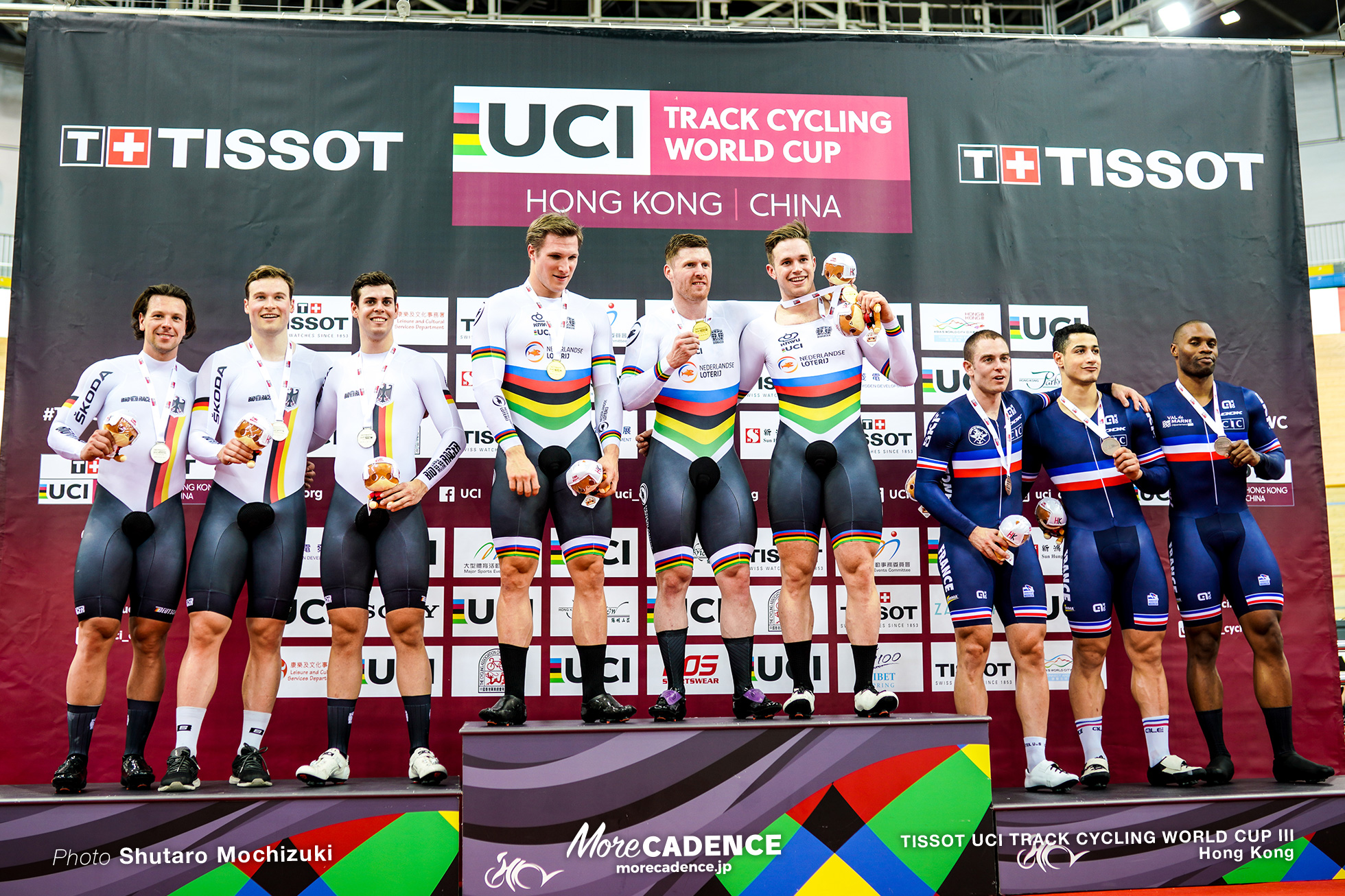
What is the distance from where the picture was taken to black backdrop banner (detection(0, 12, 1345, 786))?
17.2ft

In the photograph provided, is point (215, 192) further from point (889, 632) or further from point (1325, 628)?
point (1325, 628)

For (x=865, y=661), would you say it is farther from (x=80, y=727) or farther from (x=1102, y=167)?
(x=1102, y=167)

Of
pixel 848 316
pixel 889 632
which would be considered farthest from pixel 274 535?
pixel 889 632

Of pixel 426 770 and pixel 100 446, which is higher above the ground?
pixel 100 446

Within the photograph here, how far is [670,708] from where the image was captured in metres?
4.12

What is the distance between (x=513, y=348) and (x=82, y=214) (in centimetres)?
278

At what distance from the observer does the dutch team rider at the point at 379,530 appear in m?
4.30

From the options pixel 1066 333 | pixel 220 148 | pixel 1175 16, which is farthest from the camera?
pixel 1175 16

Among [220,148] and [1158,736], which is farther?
[220,148]

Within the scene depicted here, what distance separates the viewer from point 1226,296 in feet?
19.3

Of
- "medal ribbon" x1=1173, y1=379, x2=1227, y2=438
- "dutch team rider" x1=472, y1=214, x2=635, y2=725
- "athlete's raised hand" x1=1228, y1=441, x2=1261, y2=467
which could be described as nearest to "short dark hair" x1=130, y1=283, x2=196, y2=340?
"dutch team rider" x1=472, y1=214, x2=635, y2=725

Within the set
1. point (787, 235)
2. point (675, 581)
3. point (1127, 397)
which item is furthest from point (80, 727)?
point (1127, 397)

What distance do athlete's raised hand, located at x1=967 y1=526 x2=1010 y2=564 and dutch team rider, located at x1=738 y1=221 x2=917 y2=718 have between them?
0.50 m

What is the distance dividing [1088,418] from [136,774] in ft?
15.0
